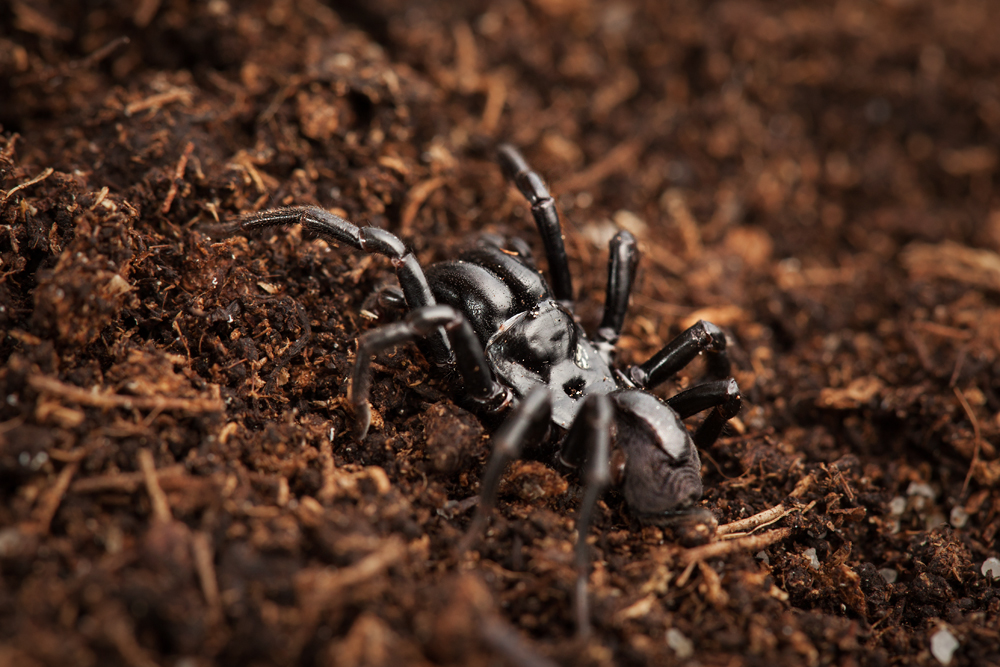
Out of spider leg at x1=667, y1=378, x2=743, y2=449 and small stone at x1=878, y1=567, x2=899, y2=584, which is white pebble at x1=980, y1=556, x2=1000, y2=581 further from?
spider leg at x1=667, y1=378, x2=743, y2=449

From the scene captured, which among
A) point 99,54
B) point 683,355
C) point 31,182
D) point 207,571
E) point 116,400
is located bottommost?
point 207,571

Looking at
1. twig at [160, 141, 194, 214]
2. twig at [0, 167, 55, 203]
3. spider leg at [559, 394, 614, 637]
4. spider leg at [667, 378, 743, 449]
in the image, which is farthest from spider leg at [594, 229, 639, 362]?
twig at [0, 167, 55, 203]

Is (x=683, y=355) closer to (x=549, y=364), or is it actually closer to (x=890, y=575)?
(x=549, y=364)

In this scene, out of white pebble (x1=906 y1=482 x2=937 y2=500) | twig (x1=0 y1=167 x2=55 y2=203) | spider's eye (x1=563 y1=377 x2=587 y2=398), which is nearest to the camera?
twig (x1=0 y1=167 x2=55 y2=203)

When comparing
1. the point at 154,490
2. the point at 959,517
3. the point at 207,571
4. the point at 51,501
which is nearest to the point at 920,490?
the point at 959,517

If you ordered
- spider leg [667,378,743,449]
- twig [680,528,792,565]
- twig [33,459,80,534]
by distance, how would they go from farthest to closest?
spider leg [667,378,743,449], twig [680,528,792,565], twig [33,459,80,534]

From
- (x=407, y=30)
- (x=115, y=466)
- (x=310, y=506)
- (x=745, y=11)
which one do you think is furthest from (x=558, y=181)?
(x=115, y=466)

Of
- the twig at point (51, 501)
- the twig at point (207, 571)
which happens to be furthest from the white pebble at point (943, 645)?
the twig at point (51, 501)
